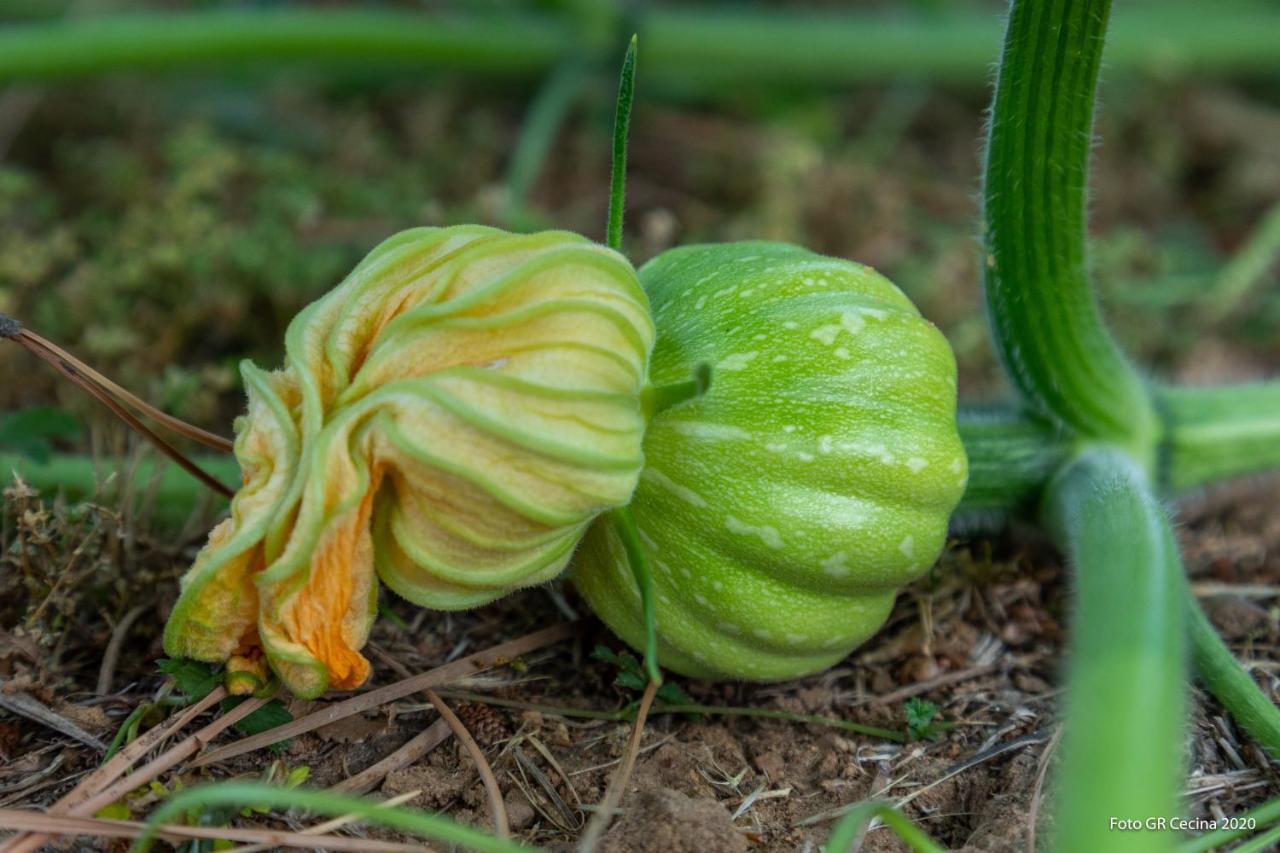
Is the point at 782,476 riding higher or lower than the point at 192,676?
higher

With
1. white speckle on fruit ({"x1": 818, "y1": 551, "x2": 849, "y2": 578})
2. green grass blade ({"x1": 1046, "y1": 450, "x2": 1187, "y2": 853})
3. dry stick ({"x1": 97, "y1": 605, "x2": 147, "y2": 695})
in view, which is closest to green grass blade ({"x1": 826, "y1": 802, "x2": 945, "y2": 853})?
green grass blade ({"x1": 1046, "y1": 450, "x2": 1187, "y2": 853})

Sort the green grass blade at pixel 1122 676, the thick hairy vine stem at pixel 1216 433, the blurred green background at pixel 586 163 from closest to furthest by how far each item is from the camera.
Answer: the green grass blade at pixel 1122 676, the thick hairy vine stem at pixel 1216 433, the blurred green background at pixel 586 163

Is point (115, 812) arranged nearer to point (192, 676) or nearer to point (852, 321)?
point (192, 676)

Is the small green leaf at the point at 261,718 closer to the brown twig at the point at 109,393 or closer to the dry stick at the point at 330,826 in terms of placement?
the dry stick at the point at 330,826

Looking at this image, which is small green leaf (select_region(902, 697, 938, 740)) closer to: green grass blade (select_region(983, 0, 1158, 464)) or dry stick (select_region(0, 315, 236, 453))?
green grass blade (select_region(983, 0, 1158, 464))

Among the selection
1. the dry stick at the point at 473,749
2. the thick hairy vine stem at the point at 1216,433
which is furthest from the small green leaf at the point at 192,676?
the thick hairy vine stem at the point at 1216,433

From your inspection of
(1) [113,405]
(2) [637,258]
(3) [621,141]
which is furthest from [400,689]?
(2) [637,258]
